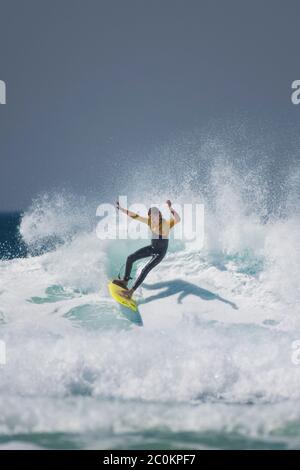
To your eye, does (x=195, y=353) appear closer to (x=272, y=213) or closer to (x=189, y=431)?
(x=189, y=431)

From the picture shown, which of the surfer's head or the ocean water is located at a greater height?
the surfer's head

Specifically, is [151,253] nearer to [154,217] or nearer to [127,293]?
[154,217]

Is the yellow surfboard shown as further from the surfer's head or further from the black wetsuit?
the surfer's head

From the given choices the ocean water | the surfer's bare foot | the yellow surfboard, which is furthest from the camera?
the surfer's bare foot

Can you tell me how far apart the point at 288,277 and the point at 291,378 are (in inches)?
142

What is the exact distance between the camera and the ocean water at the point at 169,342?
5.88 metres

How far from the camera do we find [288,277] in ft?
33.4

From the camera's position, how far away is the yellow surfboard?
9492 mm

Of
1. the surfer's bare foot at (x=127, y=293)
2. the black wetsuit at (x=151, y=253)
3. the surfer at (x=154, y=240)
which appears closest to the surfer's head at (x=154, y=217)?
the surfer at (x=154, y=240)

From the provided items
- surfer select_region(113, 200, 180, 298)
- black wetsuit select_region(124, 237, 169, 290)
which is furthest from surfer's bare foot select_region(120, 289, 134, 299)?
black wetsuit select_region(124, 237, 169, 290)

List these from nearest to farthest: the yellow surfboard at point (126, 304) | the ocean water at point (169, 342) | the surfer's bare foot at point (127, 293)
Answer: the ocean water at point (169, 342) < the yellow surfboard at point (126, 304) < the surfer's bare foot at point (127, 293)

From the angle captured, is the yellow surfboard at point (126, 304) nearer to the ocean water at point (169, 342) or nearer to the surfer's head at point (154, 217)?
the ocean water at point (169, 342)

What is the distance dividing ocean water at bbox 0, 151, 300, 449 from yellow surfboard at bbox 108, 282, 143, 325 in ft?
0.64

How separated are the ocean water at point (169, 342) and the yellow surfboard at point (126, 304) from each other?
196mm
